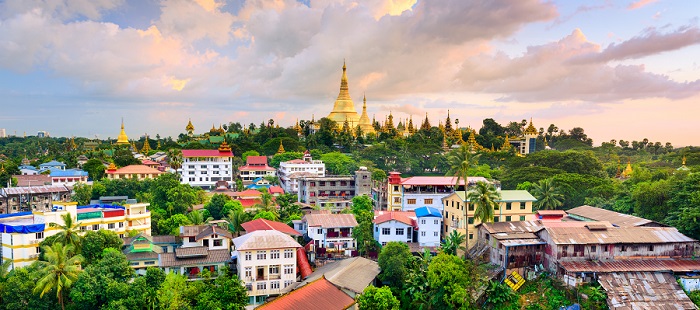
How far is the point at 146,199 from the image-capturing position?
4425cm

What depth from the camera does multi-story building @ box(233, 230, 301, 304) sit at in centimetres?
2866

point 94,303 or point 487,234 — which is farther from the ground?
point 487,234

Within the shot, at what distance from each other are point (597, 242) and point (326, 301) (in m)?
14.5

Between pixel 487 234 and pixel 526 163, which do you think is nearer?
pixel 487 234

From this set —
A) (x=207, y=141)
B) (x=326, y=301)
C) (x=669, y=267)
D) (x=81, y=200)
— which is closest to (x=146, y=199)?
(x=81, y=200)

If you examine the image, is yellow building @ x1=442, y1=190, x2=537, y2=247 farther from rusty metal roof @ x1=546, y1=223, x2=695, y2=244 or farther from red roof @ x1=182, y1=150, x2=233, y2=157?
red roof @ x1=182, y1=150, x2=233, y2=157

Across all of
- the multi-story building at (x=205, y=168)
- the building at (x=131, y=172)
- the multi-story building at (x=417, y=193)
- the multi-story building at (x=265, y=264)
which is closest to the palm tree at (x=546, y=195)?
the multi-story building at (x=417, y=193)

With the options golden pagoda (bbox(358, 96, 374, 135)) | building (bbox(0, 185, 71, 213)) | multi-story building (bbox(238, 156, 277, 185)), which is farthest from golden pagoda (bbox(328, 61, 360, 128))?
building (bbox(0, 185, 71, 213))

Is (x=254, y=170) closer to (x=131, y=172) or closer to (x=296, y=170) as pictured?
(x=296, y=170)

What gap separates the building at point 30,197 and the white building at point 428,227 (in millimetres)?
31660

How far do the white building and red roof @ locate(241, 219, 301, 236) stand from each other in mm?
7974

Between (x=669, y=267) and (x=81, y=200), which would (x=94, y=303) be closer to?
(x=81, y=200)

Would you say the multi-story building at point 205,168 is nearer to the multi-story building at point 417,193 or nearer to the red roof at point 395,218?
the multi-story building at point 417,193

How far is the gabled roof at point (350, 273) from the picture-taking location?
27.4m
